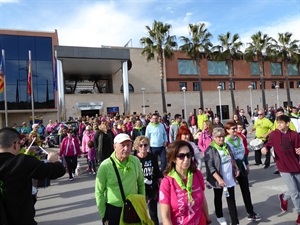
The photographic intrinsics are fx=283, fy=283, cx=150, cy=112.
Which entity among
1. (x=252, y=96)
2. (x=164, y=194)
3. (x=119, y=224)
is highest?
(x=252, y=96)

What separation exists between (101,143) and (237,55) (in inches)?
1207

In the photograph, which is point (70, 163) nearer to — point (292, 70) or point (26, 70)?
point (26, 70)

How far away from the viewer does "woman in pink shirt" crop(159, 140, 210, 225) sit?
8.89ft

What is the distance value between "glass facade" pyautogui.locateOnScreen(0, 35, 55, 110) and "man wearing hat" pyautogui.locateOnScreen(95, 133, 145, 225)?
3096 centimetres

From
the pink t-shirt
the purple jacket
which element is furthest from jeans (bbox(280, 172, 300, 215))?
the purple jacket

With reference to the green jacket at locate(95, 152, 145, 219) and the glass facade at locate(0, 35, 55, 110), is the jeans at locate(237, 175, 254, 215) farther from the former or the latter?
the glass facade at locate(0, 35, 55, 110)

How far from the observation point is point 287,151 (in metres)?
4.68

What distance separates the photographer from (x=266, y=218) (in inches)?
194

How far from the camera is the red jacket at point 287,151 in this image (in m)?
4.61

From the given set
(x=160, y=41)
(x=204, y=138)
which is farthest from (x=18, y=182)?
(x=160, y=41)

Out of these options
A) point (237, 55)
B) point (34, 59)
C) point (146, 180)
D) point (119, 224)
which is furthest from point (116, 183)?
point (237, 55)

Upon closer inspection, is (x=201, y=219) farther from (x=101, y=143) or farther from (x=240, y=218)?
(x=101, y=143)

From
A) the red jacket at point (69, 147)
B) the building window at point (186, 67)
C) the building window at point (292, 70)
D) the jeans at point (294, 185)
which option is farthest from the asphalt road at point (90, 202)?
the building window at point (292, 70)

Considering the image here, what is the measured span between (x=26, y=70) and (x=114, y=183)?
32.2 metres
